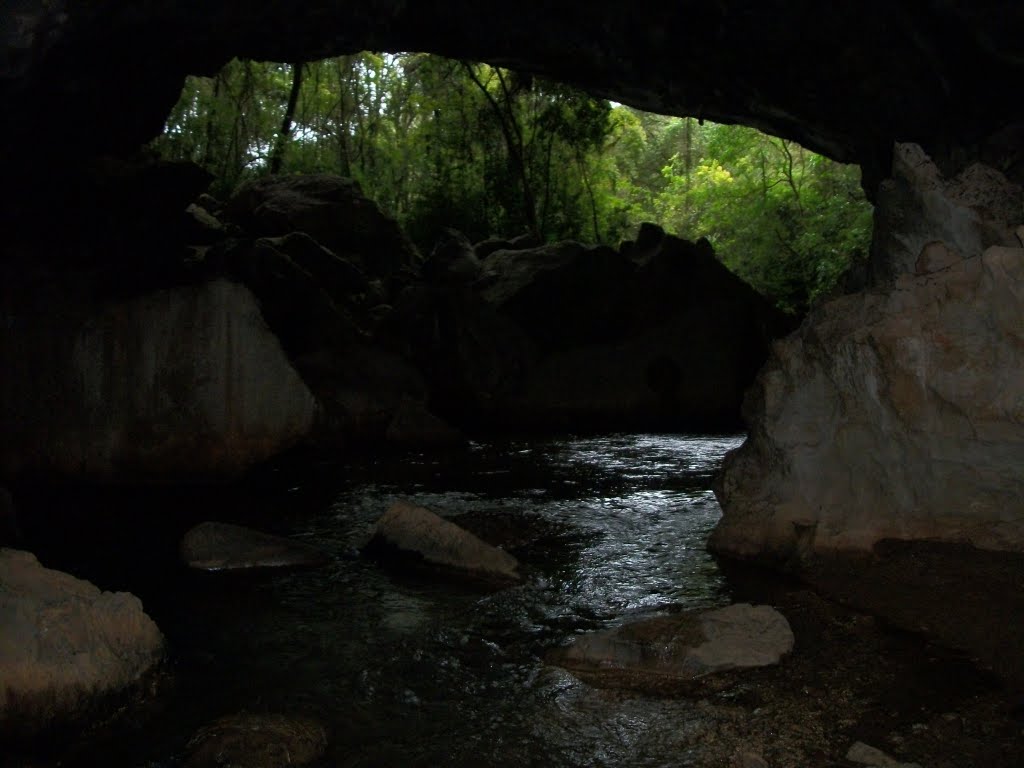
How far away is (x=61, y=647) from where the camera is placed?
407 cm

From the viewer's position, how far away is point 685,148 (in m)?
A: 29.6

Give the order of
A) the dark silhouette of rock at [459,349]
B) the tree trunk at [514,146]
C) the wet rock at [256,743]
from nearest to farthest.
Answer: the wet rock at [256,743]
the dark silhouette of rock at [459,349]
the tree trunk at [514,146]

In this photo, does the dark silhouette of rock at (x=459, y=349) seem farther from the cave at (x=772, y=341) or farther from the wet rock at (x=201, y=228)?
the wet rock at (x=201, y=228)

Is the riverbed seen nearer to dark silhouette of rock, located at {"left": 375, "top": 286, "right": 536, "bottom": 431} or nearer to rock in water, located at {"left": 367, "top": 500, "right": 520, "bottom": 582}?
rock in water, located at {"left": 367, "top": 500, "right": 520, "bottom": 582}

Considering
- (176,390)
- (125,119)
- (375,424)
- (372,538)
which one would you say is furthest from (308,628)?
(375,424)

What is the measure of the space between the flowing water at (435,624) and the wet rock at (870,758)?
679mm

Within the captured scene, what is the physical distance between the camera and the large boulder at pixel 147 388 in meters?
9.09

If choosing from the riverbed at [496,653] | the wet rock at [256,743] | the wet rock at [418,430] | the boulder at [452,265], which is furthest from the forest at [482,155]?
the wet rock at [256,743]

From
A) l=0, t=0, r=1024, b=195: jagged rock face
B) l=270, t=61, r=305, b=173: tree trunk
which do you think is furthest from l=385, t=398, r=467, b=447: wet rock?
l=270, t=61, r=305, b=173: tree trunk

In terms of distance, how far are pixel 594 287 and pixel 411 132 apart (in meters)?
8.60

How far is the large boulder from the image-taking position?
9.09 metres

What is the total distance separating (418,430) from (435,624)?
7.31 metres

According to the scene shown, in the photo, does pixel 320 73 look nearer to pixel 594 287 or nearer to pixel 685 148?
pixel 594 287

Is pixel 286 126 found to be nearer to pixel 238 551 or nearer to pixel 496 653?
pixel 238 551
